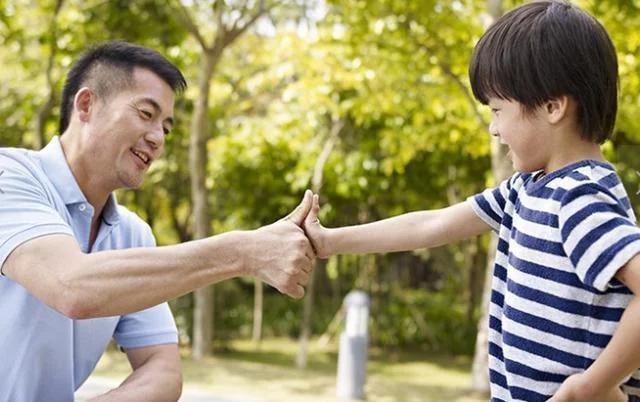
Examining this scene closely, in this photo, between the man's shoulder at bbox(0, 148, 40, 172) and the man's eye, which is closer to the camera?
the man's shoulder at bbox(0, 148, 40, 172)

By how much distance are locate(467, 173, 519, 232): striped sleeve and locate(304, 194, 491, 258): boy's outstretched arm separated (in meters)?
0.02

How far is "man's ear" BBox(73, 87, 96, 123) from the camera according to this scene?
7.65 feet

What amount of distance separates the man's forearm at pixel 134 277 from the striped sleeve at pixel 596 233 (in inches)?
27.4

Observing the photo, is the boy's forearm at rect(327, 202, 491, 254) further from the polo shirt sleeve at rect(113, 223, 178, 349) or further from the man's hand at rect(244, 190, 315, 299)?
the polo shirt sleeve at rect(113, 223, 178, 349)

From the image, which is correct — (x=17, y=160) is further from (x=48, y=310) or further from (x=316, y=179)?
(x=316, y=179)

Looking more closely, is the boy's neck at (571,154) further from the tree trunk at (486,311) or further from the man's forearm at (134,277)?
the tree trunk at (486,311)

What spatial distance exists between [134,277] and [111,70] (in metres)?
0.82

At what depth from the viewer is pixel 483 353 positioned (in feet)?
24.3

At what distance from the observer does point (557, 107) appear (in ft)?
4.99

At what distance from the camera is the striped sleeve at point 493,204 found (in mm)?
1758

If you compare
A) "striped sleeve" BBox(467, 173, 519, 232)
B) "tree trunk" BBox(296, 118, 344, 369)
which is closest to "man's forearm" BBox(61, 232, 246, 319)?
"striped sleeve" BBox(467, 173, 519, 232)

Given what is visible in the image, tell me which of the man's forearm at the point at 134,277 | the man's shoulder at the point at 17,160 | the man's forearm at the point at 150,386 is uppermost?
the man's shoulder at the point at 17,160

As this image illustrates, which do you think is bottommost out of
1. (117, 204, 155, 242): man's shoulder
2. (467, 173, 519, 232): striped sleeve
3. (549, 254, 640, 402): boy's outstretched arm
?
(549, 254, 640, 402): boy's outstretched arm

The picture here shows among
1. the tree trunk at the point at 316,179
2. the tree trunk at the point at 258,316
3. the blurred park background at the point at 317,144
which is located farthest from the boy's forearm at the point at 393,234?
the tree trunk at the point at 258,316
